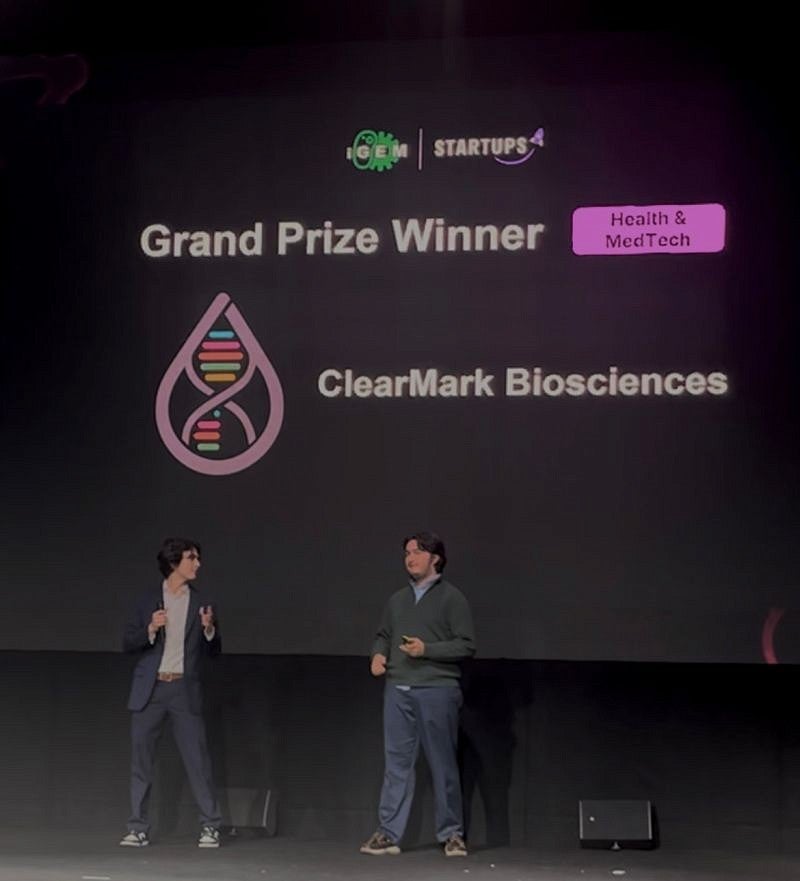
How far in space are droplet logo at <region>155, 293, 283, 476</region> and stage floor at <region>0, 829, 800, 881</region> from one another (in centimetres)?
175

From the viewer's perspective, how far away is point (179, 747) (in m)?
8.11

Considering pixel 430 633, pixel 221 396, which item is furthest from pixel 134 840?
pixel 221 396

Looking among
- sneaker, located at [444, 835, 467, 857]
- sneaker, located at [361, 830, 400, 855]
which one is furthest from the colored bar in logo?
sneaker, located at [444, 835, 467, 857]

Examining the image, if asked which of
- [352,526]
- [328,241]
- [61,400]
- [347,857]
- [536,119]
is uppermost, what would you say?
[536,119]

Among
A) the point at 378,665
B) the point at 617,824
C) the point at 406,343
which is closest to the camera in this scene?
the point at 378,665

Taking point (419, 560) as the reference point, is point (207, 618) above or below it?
below

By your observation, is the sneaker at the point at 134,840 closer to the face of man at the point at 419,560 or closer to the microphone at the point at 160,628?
the microphone at the point at 160,628

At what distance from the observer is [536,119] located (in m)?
8.14

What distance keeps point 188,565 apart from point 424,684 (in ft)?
3.88

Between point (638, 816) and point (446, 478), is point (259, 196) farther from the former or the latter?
point (638, 816)

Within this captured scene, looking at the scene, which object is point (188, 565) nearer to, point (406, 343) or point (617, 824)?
point (406, 343)

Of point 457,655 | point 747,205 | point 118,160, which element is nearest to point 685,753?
point 457,655

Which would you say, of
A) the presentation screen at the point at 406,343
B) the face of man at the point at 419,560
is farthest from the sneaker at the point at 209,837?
the face of man at the point at 419,560

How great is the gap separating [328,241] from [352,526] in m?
1.33
